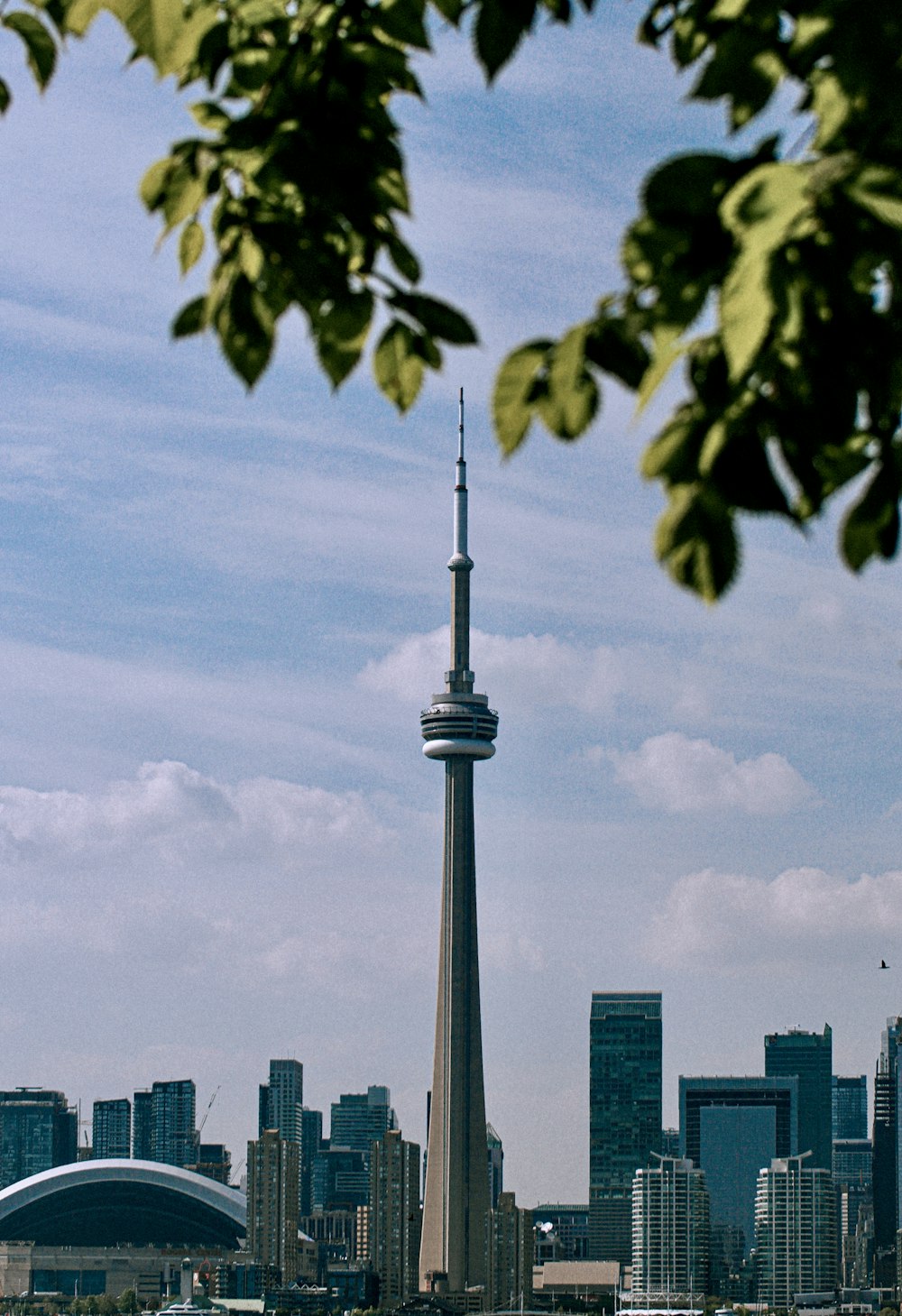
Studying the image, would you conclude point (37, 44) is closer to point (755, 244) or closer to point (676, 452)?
point (676, 452)

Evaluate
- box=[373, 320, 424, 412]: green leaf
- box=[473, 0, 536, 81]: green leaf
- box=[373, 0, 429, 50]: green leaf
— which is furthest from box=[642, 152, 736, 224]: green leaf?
box=[373, 0, 429, 50]: green leaf

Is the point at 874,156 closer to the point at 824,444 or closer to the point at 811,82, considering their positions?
the point at 811,82

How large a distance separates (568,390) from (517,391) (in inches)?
5.9

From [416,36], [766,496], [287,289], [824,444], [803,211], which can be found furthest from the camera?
[416,36]

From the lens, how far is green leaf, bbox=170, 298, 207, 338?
7.23 m

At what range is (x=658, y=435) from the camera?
579 centimetres

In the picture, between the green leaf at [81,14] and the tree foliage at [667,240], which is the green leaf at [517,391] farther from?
the green leaf at [81,14]

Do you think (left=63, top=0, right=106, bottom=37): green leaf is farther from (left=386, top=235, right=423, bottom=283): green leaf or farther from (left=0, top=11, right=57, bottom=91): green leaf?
(left=386, top=235, right=423, bottom=283): green leaf

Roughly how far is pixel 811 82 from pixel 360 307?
7.07 feet

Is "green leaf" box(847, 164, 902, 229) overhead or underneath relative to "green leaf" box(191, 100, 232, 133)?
underneath

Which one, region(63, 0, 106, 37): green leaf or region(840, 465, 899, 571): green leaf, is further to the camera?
region(63, 0, 106, 37): green leaf

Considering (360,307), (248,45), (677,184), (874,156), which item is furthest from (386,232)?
(874,156)

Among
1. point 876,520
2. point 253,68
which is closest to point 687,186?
point 876,520

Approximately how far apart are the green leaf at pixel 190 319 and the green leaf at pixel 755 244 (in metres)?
2.38
